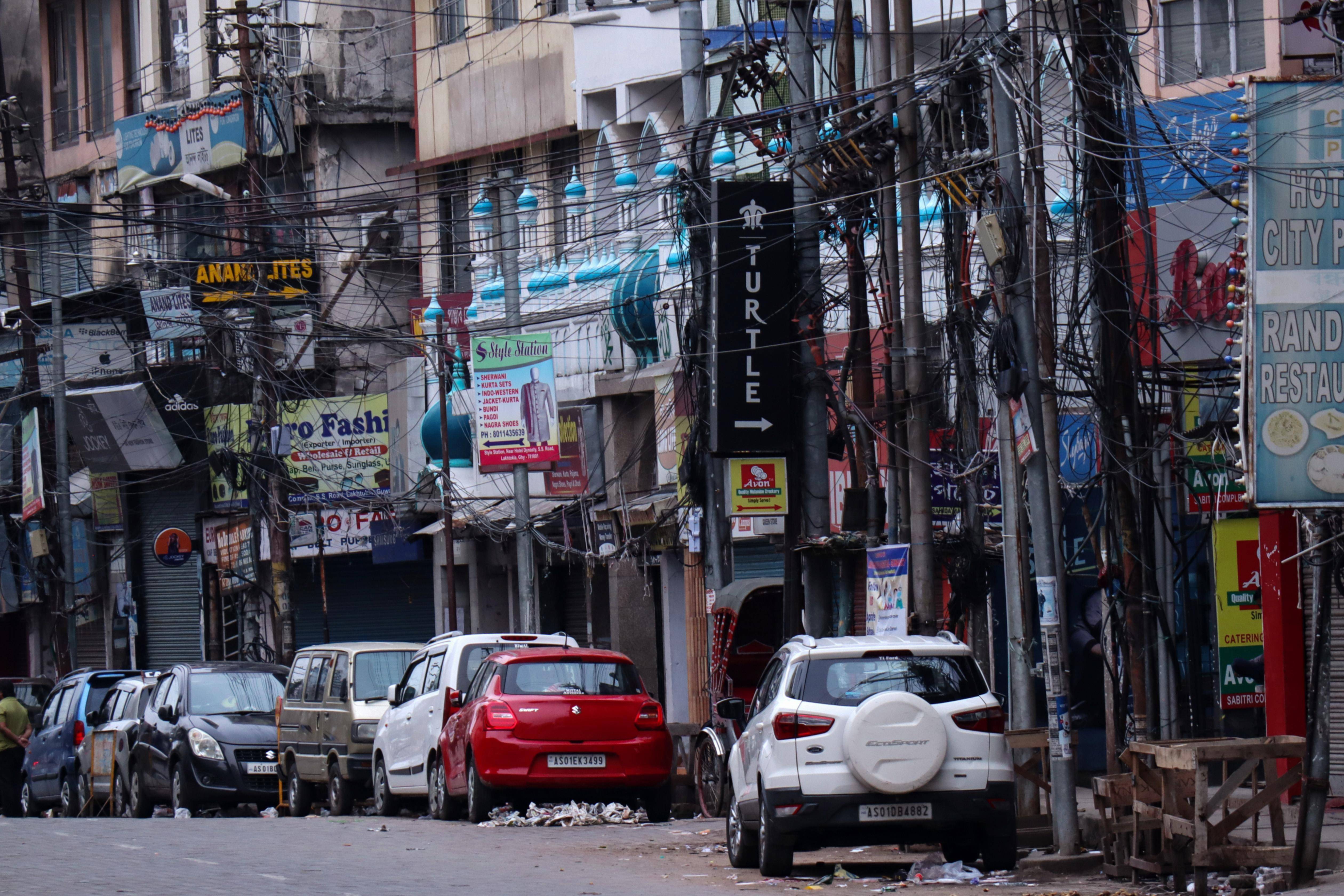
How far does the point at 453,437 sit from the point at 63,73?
870 inches

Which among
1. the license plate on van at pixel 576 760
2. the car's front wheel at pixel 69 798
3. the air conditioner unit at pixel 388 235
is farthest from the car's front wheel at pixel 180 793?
the air conditioner unit at pixel 388 235

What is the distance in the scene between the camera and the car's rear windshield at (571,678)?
1800cm

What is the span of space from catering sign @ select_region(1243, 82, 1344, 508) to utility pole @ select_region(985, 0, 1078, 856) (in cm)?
213

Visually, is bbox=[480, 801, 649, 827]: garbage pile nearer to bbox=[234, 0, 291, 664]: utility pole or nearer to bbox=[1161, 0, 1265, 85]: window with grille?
bbox=[1161, 0, 1265, 85]: window with grille

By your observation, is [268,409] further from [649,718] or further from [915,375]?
[915,375]

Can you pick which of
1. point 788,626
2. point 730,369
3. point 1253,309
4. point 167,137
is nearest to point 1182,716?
point 788,626

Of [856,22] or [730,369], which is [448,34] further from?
[730,369]

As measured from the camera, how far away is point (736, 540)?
28.3 m

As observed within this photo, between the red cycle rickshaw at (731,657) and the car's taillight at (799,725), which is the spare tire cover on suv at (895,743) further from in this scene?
the red cycle rickshaw at (731,657)

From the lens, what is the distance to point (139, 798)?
2253cm

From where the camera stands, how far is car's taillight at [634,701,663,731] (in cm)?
1820

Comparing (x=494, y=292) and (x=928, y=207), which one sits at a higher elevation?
(x=928, y=207)

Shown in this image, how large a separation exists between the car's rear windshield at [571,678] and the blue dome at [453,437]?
1343 cm

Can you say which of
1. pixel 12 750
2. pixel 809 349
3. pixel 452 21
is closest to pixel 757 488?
pixel 809 349
